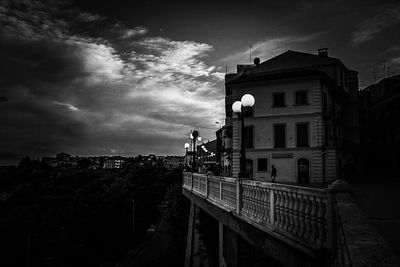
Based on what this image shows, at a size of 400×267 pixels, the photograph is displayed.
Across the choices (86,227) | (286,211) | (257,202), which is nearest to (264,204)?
(257,202)

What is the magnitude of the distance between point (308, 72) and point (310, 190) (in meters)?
26.3

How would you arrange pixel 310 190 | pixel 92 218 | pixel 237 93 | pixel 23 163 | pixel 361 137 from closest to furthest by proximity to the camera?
pixel 310 190, pixel 237 93, pixel 92 218, pixel 361 137, pixel 23 163

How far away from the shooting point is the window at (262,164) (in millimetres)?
30406

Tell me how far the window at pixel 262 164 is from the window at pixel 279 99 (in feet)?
17.2

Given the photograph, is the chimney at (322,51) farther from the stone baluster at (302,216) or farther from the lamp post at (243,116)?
the stone baluster at (302,216)

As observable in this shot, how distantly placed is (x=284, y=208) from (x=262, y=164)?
2547 centimetres

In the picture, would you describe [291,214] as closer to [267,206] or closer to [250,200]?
[267,206]

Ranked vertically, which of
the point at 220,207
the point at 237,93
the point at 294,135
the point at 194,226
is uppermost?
the point at 237,93

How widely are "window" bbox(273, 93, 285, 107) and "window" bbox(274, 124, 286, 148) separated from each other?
77.4 inches

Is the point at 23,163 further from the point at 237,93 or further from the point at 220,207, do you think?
the point at 220,207

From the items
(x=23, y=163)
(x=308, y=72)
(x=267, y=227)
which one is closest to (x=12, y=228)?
(x=308, y=72)

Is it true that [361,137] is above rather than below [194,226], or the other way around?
above

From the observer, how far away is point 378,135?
1699 inches

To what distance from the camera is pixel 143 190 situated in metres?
56.2
